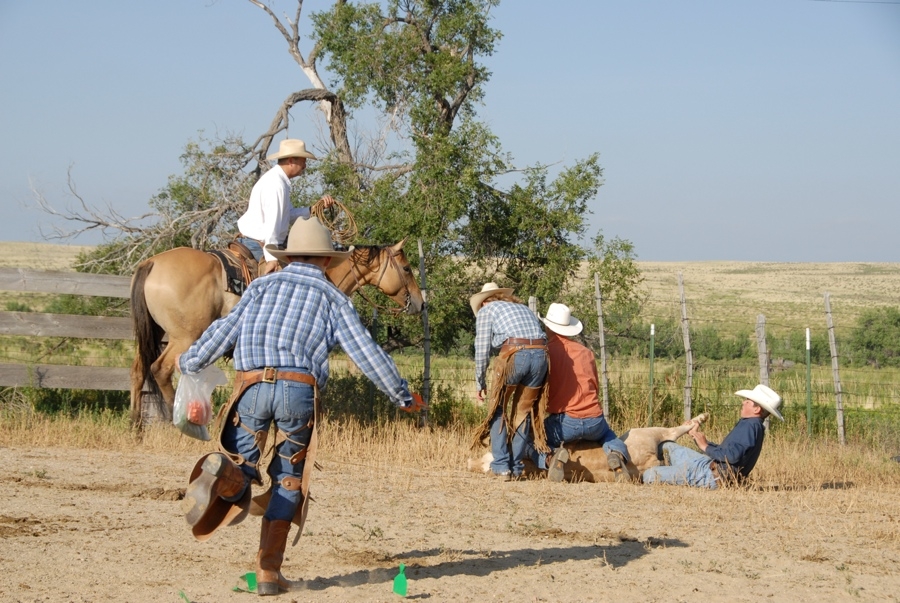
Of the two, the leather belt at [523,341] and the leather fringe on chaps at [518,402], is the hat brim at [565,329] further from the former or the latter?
the leather fringe on chaps at [518,402]

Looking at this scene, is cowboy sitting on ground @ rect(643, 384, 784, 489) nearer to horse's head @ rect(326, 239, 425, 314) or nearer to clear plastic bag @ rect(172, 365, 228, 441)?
horse's head @ rect(326, 239, 425, 314)

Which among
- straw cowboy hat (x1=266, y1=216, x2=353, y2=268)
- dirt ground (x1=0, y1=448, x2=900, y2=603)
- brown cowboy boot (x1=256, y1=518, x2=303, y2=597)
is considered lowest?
dirt ground (x1=0, y1=448, x2=900, y2=603)

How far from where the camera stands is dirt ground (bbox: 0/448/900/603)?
5.39 metres

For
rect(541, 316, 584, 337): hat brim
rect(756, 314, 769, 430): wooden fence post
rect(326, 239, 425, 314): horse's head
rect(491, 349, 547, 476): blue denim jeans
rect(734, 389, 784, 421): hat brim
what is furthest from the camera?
rect(756, 314, 769, 430): wooden fence post

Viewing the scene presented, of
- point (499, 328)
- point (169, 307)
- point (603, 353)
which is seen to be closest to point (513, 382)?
point (499, 328)

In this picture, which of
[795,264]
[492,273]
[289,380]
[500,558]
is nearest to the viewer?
[289,380]

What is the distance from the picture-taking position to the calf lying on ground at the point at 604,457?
9.33 meters

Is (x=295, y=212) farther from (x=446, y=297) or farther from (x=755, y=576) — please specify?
(x=755, y=576)

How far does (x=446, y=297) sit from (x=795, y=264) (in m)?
78.8


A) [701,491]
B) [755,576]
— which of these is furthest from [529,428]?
[755,576]

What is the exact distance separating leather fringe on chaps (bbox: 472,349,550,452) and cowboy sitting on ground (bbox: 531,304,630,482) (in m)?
0.12

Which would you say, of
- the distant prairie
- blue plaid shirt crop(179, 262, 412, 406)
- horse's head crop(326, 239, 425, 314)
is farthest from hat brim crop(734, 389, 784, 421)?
the distant prairie

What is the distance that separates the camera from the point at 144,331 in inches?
414

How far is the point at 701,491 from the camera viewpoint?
28.5ft
